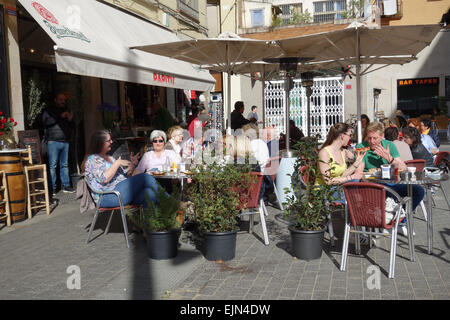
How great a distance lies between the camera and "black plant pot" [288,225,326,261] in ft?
15.3

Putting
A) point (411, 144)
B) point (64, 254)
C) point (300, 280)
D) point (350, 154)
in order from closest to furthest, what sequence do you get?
point (300, 280), point (64, 254), point (350, 154), point (411, 144)

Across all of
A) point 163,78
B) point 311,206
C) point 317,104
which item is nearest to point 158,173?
point 311,206

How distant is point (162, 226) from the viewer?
4.77 metres

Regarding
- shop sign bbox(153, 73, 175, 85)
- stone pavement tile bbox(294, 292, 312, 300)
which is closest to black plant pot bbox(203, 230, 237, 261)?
stone pavement tile bbox(294, 292, 312, 300)

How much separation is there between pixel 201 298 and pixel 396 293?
162 centimetres

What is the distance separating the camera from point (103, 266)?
4742mm

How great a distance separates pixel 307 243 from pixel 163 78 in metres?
5.99

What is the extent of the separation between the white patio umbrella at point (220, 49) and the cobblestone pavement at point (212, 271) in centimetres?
328

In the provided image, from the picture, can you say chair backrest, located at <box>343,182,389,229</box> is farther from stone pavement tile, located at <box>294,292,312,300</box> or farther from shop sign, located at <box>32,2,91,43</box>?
shop sign, located at <box>32,2,91,43</box>

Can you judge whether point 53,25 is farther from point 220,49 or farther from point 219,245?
point 219,245

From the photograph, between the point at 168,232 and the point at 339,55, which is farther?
the point at 339,55

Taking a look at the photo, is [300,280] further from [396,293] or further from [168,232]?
[168,232]

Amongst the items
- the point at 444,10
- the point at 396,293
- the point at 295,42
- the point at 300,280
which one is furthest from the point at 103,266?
the point at 444,10

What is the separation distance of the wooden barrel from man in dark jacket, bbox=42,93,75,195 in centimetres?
191
